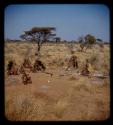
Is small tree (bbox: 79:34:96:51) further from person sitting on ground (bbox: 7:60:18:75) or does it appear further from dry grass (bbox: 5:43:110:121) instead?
person sitting on ground (bbox: 7:60:18:75)

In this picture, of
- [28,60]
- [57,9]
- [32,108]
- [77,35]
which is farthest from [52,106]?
[57,9]

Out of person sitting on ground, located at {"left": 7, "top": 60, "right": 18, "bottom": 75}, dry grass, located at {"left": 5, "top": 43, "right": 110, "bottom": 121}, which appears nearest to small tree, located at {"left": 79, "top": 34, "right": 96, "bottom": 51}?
dry grass, located at {"left": 5, "top": 43, "right": 110, "bottom": 121}

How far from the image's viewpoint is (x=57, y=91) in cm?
304

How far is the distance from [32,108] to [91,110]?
0.55 meters

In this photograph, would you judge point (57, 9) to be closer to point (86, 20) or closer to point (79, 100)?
point (86, 20)

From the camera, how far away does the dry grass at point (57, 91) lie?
116 inches

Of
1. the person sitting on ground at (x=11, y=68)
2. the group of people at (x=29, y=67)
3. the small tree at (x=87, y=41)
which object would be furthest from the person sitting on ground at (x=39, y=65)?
the small tree at (x=87, y=41)

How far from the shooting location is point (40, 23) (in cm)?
298

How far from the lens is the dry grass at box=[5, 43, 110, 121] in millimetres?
2953

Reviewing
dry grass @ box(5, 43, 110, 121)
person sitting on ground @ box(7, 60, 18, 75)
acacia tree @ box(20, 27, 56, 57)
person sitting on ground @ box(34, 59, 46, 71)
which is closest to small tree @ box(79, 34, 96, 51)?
dry grass @ box(5, 43, 110, 121)

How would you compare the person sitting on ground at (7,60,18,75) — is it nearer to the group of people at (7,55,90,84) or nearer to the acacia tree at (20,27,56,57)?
the group of people at (7,55,90,84)

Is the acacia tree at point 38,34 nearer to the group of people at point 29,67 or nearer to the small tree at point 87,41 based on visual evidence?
the group of people at point 29,67

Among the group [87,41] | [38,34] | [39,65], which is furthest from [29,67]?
[87,41]

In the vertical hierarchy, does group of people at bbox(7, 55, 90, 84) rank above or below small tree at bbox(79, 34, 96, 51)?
below
